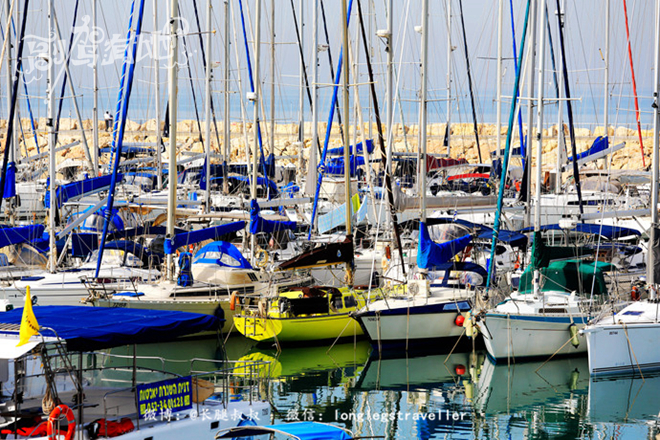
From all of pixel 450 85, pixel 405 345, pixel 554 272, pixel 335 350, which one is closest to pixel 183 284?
pixel 335 350

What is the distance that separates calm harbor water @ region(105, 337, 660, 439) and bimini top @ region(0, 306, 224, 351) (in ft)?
6.44

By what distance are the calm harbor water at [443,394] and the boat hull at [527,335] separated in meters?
0.32

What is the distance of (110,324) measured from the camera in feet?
42.5

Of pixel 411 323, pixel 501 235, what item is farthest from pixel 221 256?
pixel 501 235

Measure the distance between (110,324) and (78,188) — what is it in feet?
54.4

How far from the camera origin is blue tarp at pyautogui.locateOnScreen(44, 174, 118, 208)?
92.0ft

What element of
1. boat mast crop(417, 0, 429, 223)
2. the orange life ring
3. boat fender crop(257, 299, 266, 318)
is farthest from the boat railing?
boat mast crop(417, 0, 429, 223)

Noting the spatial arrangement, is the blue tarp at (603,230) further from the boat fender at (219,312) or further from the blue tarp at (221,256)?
the boat fender at (219,312)

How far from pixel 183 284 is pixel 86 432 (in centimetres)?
1130

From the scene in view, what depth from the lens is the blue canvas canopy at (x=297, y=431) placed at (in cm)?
1177

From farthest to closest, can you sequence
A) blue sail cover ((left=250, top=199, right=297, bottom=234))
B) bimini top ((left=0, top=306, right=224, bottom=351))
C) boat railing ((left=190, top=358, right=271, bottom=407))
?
1. blue sail cover ((left=250, top=199, right=297, bottom=234))
2. boat railing ((left=190, top=358, right=271, bottom=407))
3. bimini top ((left=0, top=306, right=224, bottom=351))

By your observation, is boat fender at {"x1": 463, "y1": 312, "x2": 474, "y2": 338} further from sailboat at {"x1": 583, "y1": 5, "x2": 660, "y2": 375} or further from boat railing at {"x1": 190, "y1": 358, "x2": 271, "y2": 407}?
boat railing at {"x1": 190, "y1": 358, "x2": 271, "y2": 407}

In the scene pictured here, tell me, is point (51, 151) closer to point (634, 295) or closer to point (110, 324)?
point (110, 324)

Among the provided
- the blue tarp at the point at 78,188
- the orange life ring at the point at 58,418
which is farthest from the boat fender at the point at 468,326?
the blue tarp at the point at 78,188
